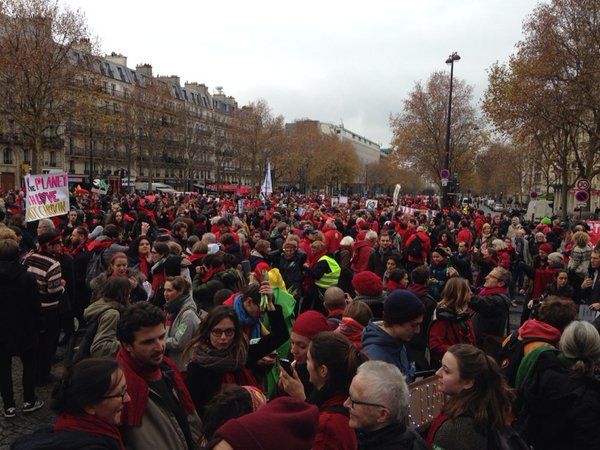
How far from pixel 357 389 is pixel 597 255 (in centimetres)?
557

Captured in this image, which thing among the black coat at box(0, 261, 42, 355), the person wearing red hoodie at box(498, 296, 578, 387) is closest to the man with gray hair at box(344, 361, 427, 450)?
the person wearing red hoodie at box(498, 296, 578, 387)

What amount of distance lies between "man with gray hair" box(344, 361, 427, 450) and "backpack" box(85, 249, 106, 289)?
213 inches

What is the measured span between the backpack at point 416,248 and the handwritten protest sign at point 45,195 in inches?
276

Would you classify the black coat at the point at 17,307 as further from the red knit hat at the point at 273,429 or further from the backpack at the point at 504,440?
the backpack at the point at 504,440

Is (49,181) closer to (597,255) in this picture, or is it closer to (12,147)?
(597,255)

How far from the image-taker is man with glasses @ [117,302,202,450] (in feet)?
7.82

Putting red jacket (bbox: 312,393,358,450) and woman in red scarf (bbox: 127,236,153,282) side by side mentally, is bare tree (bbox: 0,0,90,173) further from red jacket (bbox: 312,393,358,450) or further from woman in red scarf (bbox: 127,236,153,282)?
red jacket (bbox: 312,393,358,450)

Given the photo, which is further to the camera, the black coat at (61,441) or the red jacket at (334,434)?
the red jacket at (334,434)

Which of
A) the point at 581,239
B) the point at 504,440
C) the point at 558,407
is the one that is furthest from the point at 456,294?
the point at 581,239

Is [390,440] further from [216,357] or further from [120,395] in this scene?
[216,357]

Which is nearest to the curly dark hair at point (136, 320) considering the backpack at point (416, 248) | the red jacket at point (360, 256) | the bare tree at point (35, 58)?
the red jacket at point (360, 256)

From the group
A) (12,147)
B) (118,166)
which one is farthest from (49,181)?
(118,166)

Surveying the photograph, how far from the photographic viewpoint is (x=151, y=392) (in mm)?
2520

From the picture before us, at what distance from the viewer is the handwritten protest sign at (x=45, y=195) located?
9.64 meters
